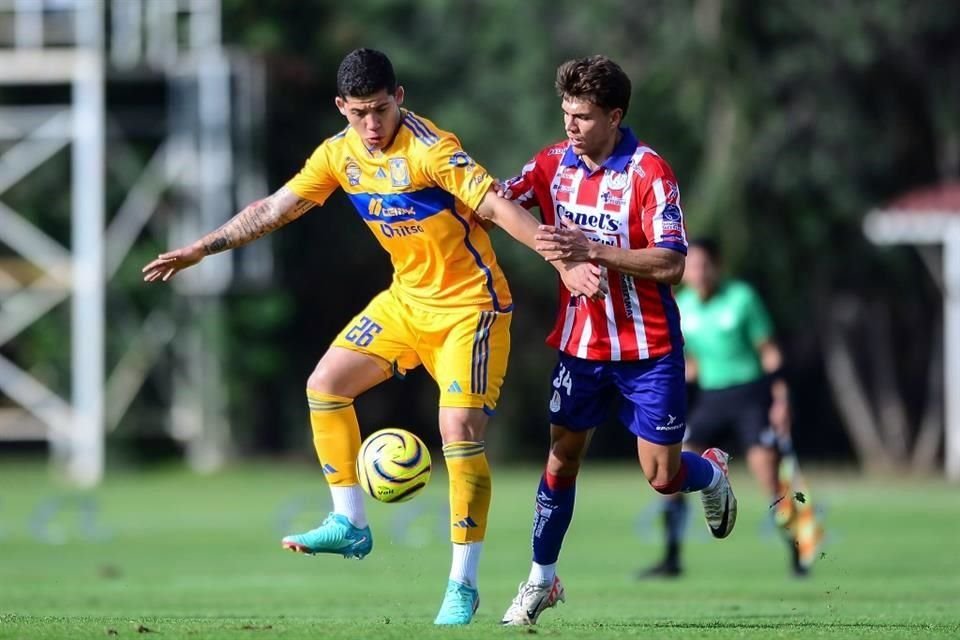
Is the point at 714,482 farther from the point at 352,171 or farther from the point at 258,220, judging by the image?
the point at 258,220

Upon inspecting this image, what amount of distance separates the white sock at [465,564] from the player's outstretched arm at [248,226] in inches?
83.5

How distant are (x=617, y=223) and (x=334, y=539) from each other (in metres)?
2.35

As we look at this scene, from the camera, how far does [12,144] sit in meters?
35.4

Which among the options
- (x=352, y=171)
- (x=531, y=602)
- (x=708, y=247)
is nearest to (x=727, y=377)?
(x=708, y=247)

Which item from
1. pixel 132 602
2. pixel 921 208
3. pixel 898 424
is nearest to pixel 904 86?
pixel 921 208

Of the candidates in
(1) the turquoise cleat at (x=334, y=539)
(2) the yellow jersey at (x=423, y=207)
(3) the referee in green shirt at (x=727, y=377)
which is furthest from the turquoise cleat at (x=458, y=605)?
(3) the referee in green shirt at (x=727, y=377)

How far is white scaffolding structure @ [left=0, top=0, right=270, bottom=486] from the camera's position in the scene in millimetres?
32094

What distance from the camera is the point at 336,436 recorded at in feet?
33.1

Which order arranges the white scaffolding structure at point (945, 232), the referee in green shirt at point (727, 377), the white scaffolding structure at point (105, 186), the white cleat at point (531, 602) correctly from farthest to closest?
the white scaffolding structure at point (105, 186) → the white scaffolding structure at point (945, 232) → the referee in green shirt at point (727, 377) → the white cleat at point (531, 602)

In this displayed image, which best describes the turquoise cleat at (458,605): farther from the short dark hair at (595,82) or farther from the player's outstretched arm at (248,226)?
the short dark hair at (595,82)

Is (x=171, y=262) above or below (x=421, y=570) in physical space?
above

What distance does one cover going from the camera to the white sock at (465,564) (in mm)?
9602

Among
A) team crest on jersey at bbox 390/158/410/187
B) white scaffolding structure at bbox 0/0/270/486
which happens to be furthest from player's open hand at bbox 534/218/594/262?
white scaffolding structure at bbox 0/0/270/486

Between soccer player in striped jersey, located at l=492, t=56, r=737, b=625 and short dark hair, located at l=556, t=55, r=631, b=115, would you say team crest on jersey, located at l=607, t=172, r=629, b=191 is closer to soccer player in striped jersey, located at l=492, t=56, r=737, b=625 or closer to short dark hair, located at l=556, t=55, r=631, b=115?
soccer player in striped jersey, located at l=492, t=56, r=737, b=625
